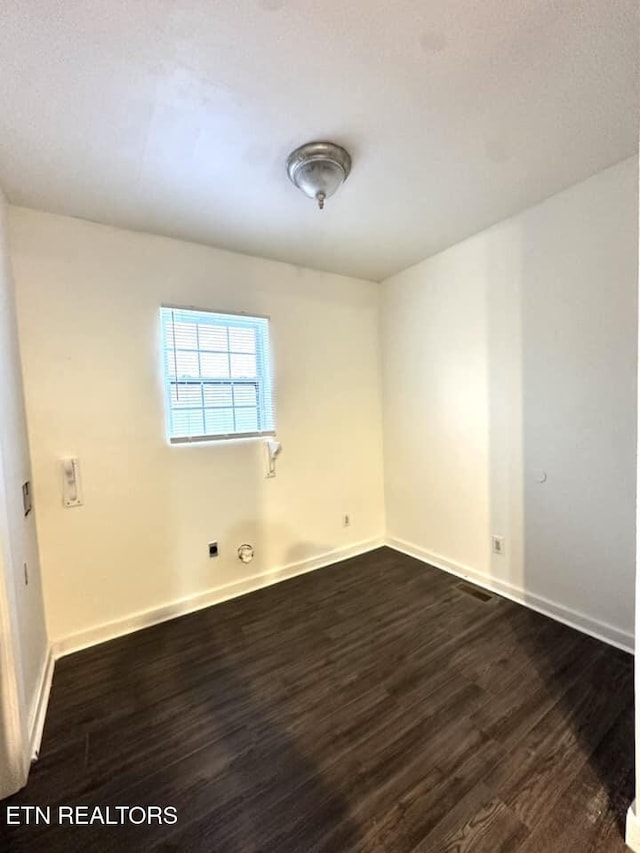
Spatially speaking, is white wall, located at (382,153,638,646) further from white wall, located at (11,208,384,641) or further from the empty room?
white wall, located at (11,208,384,641)

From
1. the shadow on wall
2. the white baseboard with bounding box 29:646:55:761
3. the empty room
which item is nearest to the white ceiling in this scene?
the empty room

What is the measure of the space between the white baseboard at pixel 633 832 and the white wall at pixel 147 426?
2157mm

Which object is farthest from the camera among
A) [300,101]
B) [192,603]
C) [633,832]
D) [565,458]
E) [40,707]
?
[192,603]

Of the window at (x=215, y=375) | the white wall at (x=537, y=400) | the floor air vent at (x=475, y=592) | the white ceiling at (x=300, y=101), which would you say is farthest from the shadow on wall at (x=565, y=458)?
the window at (x=215, y=375)

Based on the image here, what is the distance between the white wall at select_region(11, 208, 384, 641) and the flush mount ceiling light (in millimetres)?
1039

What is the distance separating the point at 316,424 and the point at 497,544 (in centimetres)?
161

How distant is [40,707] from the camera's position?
1620mm

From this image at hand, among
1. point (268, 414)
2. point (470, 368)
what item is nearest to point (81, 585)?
point (268, 414)

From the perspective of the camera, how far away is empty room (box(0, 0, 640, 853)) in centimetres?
117

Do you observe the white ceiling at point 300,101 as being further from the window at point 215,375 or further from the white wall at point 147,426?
the window at point 215,375

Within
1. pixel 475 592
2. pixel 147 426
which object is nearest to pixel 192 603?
pixel 147 426

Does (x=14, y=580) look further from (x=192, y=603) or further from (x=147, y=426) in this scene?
(x=192, y=603)

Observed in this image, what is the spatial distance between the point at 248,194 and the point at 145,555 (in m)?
2.24

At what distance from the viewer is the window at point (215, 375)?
238 centimetres
